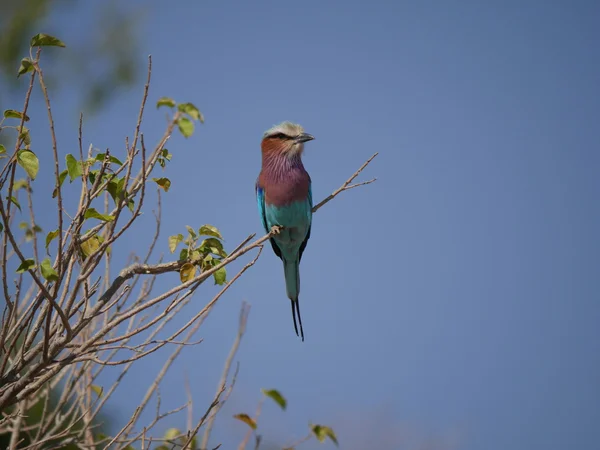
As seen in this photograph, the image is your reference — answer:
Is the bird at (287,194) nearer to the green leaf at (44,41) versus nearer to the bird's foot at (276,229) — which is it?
the bird's foot at (276,229)

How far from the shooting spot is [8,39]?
238 inches

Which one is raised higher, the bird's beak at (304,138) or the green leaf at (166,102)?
the bird's beak at (304,138)

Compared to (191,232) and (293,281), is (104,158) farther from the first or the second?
(293,281)

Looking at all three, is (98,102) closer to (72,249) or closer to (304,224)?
(304,224)

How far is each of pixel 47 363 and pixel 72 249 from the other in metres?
0.45

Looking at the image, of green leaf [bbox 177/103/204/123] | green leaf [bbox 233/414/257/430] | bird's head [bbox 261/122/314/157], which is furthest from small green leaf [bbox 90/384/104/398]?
bird's head [bbox 261/122/314/157]

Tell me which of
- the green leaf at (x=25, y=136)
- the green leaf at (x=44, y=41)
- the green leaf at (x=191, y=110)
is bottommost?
the green leaf at (x=25, y=136)

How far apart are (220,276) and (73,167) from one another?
2.45ft

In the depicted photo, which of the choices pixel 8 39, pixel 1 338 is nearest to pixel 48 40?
pixel 1 338

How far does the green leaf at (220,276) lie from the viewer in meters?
2.87

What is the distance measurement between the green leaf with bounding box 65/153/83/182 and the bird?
2321 mm

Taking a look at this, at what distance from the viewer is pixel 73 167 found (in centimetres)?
269

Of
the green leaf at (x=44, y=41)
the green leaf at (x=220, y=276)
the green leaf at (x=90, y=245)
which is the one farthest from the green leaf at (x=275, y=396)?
the green leaf at (x=44, y=41)

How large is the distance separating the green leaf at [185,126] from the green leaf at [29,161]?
849mm
